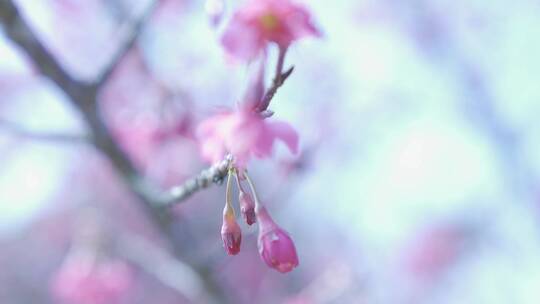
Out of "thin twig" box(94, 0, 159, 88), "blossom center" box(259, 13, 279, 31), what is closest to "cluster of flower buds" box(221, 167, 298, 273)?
"blossom center" box(259, 13, 279, 31)

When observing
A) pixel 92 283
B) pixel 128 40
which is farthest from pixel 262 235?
pixel 92 283

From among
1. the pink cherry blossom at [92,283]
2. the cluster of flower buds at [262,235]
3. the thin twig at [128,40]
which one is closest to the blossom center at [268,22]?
the cluster of flower buds at [262,235]

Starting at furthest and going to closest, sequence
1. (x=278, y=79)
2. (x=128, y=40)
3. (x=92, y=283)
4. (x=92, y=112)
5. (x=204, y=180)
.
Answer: (x=92, y=283) < (x=92, y=112) < (x=128, y=40) < (x=204, y=180) < (x=278, y=79)

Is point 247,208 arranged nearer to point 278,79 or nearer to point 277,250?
point 277,250

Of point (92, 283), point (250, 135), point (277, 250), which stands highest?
point (92, 283)

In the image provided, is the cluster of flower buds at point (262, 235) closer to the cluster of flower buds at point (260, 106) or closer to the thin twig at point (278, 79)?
the cluster of flower buds at point (260, 106)

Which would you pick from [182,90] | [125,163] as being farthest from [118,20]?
[125,163]

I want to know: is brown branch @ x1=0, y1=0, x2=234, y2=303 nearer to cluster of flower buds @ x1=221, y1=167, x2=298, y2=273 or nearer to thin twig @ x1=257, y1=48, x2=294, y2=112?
cluster of flower buds @ x1=221, y1=167, x2=298, y2=273
